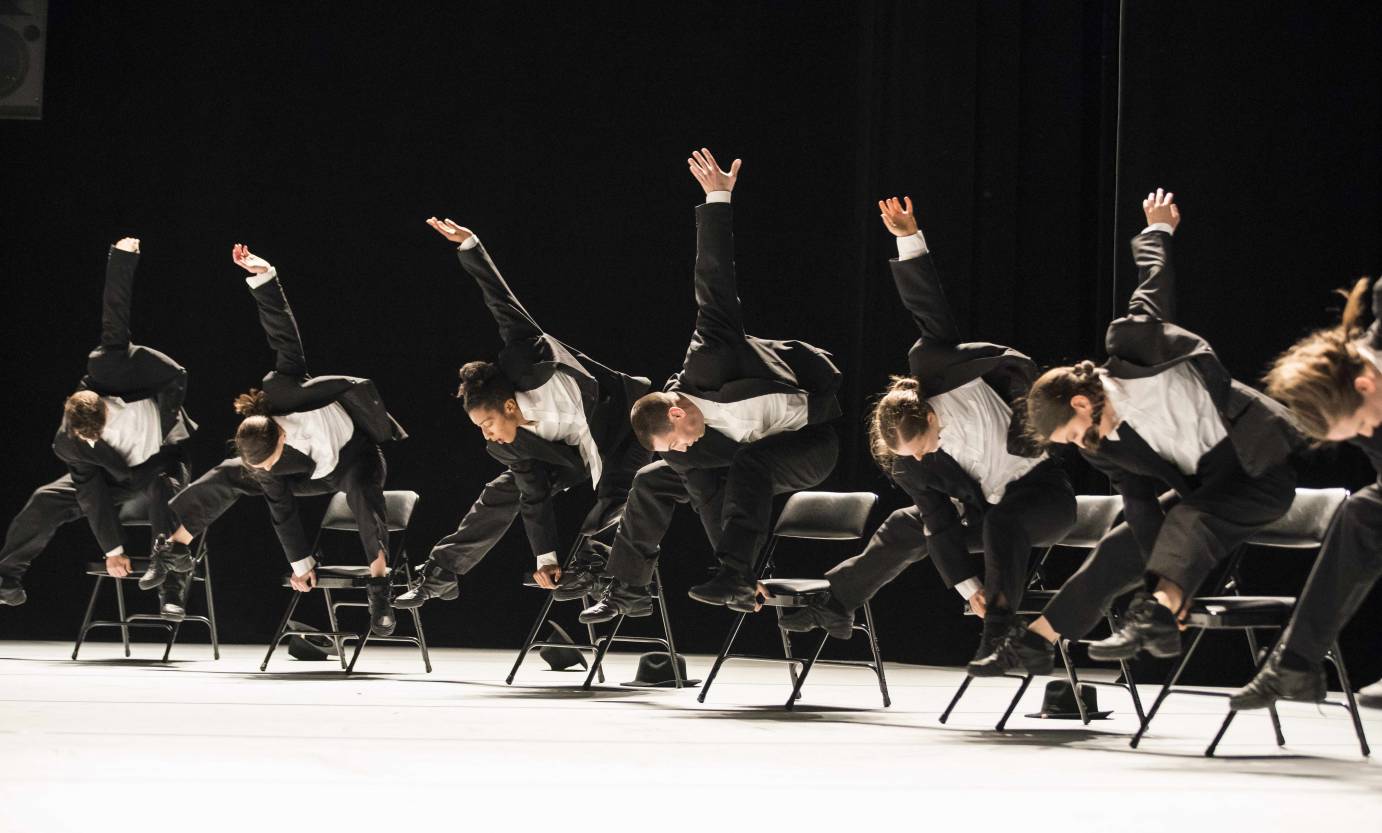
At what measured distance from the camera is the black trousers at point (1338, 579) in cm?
314

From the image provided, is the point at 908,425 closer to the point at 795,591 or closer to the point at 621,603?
the point at 795,591

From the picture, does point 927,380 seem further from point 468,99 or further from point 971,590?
point 468,99

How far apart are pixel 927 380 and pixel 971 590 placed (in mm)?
650

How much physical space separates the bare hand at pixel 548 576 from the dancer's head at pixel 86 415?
2357 millimetres

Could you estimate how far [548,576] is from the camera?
544 cm

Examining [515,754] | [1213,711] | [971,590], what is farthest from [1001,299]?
[515,754]

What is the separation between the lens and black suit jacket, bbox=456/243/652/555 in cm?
554

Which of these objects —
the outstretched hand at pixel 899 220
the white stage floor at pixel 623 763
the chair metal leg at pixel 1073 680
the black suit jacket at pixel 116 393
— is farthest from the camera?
the black suit jacket at pixel 116 393

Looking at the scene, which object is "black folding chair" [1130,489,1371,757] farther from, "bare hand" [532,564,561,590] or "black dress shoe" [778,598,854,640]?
"bare hand" [532,564,561,590]

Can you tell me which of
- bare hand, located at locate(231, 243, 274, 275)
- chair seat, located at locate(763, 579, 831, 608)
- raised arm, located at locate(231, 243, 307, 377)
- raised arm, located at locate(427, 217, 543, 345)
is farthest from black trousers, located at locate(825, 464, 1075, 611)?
bare hand, located at locate(231, 243, 274, 275)

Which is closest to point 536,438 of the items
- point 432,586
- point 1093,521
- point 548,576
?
point 548,576

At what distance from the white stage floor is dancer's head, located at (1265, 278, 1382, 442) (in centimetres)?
77

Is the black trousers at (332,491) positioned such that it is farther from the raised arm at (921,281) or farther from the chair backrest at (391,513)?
the raised arm at (921,281)

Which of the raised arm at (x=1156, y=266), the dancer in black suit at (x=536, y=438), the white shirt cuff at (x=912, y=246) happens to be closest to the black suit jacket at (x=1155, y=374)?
the raised arm at (x=1156, y=266)
